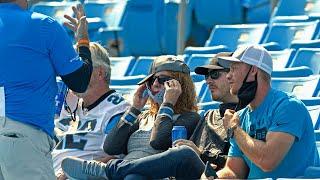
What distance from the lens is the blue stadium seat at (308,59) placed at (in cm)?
917

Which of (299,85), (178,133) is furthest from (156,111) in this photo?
(299,85)

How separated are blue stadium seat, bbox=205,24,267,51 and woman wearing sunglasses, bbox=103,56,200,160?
358 cm

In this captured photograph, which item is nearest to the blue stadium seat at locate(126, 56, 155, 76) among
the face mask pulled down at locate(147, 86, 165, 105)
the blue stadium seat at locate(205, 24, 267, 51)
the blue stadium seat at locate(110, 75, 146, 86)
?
the blue stadium seat at locate(110, 75, 146, 86)

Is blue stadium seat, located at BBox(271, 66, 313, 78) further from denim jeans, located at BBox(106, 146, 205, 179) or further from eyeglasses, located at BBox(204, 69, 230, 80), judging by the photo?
denim jeans, located at BBox(106, 146, 205, 179)

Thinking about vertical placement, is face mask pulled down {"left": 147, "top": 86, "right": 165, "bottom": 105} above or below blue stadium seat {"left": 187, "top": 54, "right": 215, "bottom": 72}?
above

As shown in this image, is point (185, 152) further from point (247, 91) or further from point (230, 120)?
point (247, 91)

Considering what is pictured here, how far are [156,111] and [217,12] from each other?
18.2ft

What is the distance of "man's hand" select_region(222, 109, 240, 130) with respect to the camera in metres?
6.23

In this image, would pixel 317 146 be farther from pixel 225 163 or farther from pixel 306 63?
pixel 306 63

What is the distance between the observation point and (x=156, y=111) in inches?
283

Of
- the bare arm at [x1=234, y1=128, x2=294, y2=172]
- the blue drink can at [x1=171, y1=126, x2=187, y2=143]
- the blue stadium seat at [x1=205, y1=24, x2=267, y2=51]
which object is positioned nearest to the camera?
the bare arm at [x1=234, y1=128, x2=294, y2=172]

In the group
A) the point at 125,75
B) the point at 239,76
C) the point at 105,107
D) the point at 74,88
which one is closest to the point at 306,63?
the point at 125,75

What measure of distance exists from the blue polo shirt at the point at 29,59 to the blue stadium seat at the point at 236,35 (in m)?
5.05

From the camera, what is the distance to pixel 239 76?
6.34 metres
